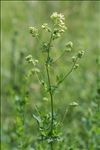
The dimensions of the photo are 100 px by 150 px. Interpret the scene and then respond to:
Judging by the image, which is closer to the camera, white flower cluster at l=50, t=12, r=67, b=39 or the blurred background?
white flower cluster at l=50, t=12, r=67, b=39

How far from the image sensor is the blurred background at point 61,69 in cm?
437

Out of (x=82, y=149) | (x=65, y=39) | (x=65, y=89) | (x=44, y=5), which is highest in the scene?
(x=44, y=5)

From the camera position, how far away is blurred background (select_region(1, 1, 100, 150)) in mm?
4367

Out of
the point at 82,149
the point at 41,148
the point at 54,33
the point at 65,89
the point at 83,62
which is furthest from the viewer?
the point at 83,62

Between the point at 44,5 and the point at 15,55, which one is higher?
the point at 44,5

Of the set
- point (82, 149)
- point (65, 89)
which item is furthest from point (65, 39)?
point (82, 149)

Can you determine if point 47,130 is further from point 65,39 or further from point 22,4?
point 22,4

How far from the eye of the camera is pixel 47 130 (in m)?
3.05

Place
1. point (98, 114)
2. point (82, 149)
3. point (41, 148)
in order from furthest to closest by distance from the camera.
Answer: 1. point (82, 149)
2. point (98, 114)
3. point (41, 148)

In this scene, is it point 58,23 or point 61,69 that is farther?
point 61,69

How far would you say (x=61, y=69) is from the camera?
5.54 metres

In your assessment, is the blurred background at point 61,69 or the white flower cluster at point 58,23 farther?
the blurred background at point 61,69

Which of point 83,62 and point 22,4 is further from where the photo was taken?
point 22,4

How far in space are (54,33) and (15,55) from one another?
145 inches
